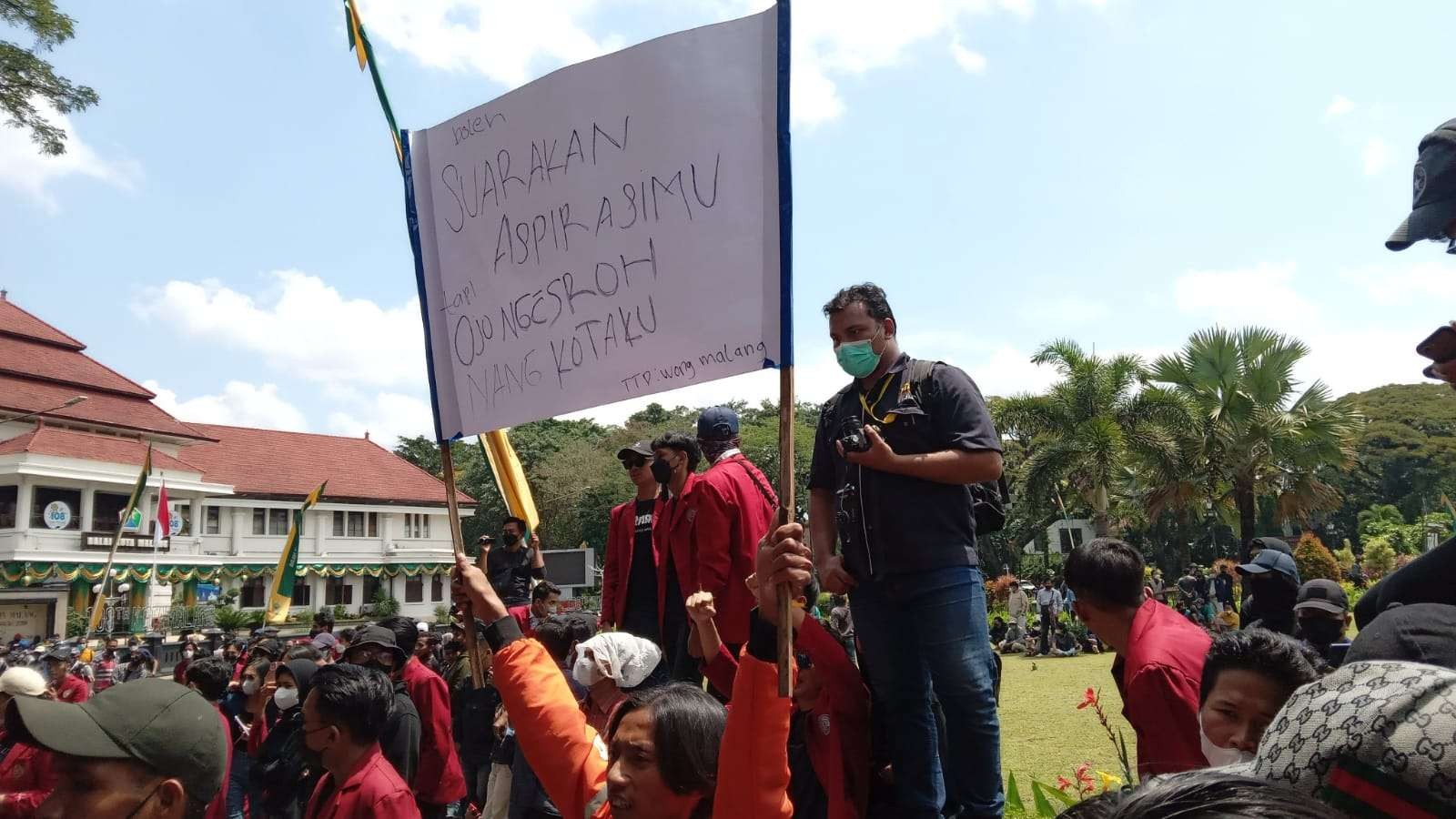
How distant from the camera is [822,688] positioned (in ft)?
10.8

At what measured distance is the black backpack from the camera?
3348 millimetres

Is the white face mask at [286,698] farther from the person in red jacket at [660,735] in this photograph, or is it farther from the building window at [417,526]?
the building window at [417,526]

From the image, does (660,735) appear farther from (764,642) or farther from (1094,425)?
(1094,425)

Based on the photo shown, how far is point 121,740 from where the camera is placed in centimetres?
215

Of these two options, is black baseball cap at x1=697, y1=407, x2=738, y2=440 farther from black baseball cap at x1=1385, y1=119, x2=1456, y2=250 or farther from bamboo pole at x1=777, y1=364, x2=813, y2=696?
black baseball cap at x1=1385, y1=119, x2=1456, y2=250

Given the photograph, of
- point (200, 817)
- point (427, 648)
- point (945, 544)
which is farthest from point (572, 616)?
point (427, 648)

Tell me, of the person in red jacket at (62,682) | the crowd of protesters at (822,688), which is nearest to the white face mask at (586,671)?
the crowd of protesters at (822,688)

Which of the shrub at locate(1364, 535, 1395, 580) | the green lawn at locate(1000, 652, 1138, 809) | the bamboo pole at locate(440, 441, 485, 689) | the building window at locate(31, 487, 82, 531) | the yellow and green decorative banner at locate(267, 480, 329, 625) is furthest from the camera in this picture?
the building window at locate(31, 487, 82, 531)

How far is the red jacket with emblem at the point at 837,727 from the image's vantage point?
10.6ft

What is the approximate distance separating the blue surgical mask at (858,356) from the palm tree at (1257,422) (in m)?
21.9

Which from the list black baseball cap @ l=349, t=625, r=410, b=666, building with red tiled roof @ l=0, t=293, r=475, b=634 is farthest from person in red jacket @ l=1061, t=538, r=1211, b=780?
building with red tiled roof @ l=0, t=293, r=475, b=634

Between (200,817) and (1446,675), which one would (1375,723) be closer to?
(1446,675)

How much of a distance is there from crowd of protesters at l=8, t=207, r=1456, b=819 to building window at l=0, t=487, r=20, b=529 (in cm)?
3590

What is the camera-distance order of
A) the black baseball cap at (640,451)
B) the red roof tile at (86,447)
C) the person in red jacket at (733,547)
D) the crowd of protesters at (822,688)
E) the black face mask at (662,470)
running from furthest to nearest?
1. the red roof tile at (86,447)
2. the black baseball cap at (640,451)
3. the black face mask at (662,470)
4. the person in red jacket at (733,547)
5. the crowd of protesters at (822,688)
